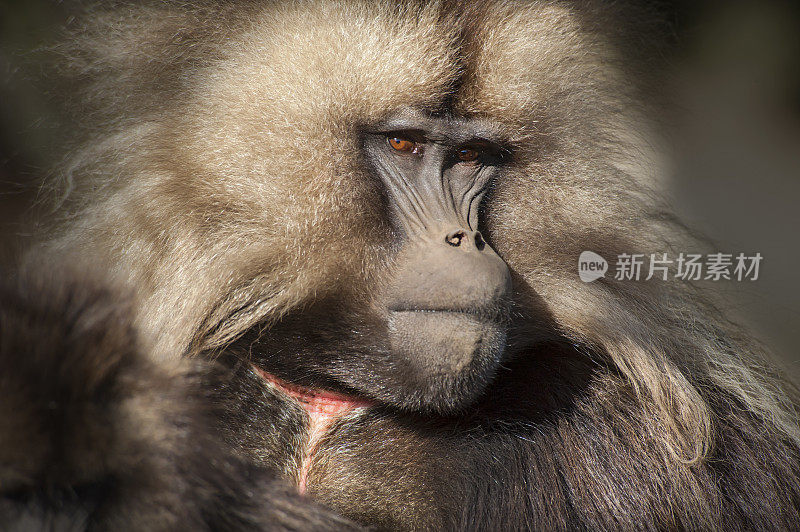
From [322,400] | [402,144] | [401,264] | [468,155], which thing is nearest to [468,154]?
[468,155]

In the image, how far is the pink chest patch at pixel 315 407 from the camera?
236 centimetres

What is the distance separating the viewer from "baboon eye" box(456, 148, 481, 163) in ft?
8.23

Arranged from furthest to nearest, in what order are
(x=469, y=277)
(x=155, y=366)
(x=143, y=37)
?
1. (x=143, y=37)
2. (x=469, y=277)
3. (x=155, y=366)

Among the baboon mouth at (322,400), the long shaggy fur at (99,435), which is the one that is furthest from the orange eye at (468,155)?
the long shaggy fur at (99,435)

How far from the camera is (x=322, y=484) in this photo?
234 centimetres

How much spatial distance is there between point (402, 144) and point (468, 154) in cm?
25

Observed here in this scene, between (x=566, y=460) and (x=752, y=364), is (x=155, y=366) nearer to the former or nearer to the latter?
(x=566, y=460)

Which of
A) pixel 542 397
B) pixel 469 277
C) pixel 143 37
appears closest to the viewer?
pixel 469 277

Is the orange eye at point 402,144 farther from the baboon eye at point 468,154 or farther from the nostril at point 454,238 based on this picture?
the nostril at point 454,238

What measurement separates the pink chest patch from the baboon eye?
2.76 feet

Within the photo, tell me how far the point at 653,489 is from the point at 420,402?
826 millimetres

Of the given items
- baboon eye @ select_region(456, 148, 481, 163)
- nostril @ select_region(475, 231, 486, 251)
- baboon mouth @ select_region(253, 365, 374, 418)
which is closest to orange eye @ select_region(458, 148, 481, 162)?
baboon eye @ select_region(456, 148, 481, 163)

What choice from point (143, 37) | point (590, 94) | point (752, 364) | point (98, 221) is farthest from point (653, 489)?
point (143, 37)

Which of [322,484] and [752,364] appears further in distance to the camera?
[752,364]
